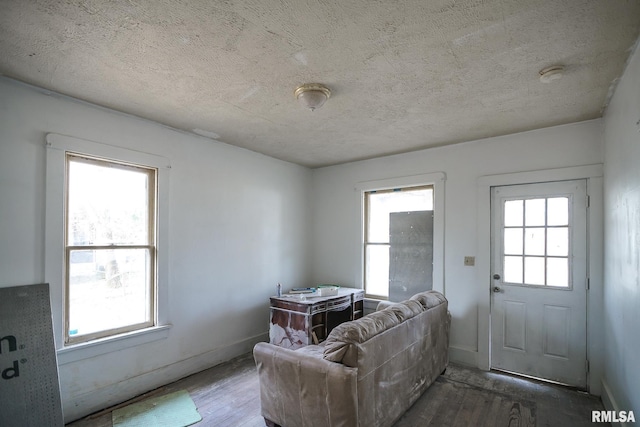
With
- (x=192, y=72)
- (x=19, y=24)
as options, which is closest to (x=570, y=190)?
(x=192, y=72)

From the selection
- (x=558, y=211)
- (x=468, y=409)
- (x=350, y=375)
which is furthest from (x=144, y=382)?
(x=558, y=211)

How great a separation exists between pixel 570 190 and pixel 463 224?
1.06m

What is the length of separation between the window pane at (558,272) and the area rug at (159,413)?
3.54 meters

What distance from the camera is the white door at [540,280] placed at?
3.21 meters

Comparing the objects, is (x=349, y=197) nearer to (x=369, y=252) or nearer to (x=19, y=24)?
(x=369, y=252)

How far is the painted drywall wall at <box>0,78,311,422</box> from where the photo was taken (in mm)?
2436

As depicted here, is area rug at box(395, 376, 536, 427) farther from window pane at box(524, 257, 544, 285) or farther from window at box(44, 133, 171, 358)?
window at box(44, 133, 171, 358)

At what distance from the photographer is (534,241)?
345cm

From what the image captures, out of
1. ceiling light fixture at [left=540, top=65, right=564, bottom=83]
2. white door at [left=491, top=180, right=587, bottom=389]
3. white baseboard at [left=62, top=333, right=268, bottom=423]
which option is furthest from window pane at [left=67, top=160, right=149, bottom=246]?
white door at [left=491, top=180, right=587, bottom=389]

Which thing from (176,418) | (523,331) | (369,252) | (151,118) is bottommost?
(176,418)

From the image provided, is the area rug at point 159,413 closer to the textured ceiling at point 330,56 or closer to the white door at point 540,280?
the textured ceiling at point 330,56

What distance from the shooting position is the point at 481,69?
7.16 feet

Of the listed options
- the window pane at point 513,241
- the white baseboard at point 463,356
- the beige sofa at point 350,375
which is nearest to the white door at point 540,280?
the window pane at point 513,241

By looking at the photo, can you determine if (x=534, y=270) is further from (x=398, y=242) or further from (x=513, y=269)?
(x=398, y=242)
